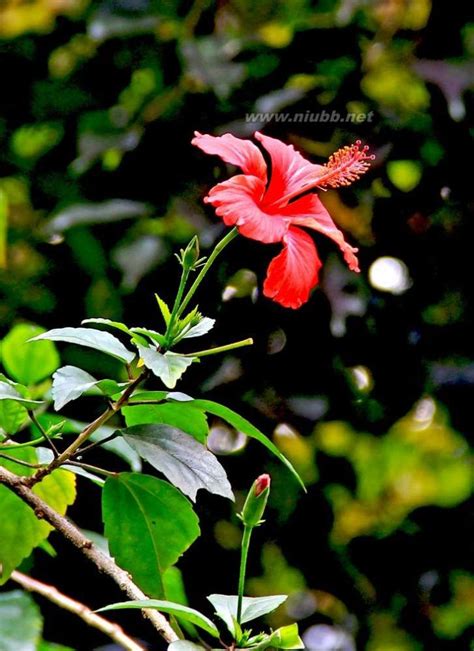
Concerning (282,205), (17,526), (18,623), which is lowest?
(18,623)

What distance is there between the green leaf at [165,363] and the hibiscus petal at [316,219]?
0.52 feet

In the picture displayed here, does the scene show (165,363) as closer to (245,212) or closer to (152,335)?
(152,335)

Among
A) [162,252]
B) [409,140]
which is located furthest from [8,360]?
[409,140]

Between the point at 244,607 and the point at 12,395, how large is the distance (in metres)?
0.24

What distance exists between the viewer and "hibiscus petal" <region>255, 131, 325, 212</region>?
0.74 metres

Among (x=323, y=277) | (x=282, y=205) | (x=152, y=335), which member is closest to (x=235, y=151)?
(x=282, y=205)

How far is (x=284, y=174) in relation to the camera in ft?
2.47

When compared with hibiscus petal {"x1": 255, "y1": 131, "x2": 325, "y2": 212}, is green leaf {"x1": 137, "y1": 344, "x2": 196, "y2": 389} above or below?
below

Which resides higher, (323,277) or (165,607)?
(165,607)

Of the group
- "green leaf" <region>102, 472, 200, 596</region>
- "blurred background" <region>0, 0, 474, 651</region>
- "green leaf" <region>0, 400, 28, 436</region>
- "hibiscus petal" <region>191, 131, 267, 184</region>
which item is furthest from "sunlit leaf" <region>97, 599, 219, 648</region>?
"blurred background" <region>0, 0, 474, 651</region>

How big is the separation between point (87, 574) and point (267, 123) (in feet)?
2.32

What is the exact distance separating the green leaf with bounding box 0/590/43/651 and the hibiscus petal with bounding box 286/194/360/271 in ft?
1.51

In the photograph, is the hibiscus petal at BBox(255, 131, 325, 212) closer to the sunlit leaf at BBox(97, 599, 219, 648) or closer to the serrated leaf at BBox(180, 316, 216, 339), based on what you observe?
the serrated leaf at BBox(180, 316, 216, 339)

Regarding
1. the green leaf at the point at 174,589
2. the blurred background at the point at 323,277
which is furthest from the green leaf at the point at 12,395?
the blurred background at the point at 323,277
